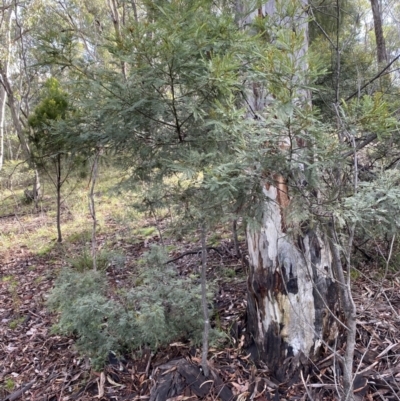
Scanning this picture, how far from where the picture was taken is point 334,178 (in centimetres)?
167

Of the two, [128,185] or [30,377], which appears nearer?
[128,185]

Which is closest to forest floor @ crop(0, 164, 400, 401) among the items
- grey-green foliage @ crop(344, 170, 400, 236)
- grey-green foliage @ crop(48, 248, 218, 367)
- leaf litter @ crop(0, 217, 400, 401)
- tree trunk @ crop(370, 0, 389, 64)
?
leaf litter @ crop(0, 217, 400, 401)

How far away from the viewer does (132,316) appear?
8.14ft

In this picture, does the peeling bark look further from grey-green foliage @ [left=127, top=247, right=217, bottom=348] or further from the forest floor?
grey-green foliage @ [left=127, top=247, right=217, bottom=348]

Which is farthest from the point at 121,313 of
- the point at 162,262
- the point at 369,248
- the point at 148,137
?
the point at 369,248

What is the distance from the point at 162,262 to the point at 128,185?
0.98m

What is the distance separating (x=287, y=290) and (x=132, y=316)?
1.09 m

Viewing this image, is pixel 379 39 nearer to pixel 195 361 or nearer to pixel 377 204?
pixel 377 204

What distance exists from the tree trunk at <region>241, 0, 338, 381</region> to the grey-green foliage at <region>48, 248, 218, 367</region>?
42 cm

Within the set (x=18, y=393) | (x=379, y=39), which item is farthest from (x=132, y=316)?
(x=379, y=39)

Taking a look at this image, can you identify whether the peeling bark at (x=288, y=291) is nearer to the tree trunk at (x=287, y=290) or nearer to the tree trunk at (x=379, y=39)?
the tree trunk at (x=287, y=290)

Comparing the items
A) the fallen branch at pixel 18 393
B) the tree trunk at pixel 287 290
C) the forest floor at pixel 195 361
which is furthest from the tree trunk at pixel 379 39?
the fallen branch at pixel 18 393

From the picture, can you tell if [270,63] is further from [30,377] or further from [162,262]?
[30,377]

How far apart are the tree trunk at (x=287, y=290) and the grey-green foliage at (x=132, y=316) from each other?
1.38ft
